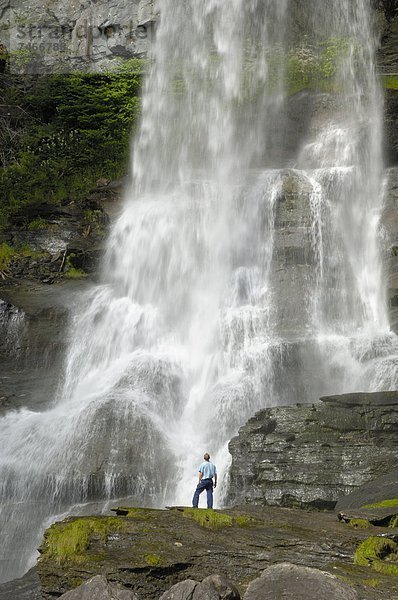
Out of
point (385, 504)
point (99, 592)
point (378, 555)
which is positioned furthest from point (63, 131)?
point (99, 592)

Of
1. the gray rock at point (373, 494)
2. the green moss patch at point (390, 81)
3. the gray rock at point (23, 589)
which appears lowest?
the gray rock at point (23, 589)

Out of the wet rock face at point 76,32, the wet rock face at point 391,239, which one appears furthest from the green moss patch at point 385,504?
the wet rock face at point 76,32

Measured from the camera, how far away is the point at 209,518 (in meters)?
7.95

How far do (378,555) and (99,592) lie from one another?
3.37 m

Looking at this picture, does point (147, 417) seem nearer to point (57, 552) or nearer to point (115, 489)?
point (115, 489)

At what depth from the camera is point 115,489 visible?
1299cm

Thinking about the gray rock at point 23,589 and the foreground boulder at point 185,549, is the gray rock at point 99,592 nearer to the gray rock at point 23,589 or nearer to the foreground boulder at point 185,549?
the foreground boulder at point 185,549

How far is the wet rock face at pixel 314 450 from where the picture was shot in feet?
37.0

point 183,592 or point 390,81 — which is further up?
point 390,81

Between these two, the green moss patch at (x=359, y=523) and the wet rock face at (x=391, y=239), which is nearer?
the green moss patch at (x=359, y=523)

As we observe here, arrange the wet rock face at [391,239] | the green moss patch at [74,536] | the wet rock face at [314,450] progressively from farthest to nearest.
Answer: the wet rock face at [391,239] → the wet rock face at [314,450] → the green moss patch at [74,536]

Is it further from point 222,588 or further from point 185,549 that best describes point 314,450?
point 222,588

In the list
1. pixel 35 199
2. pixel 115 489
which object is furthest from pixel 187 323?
pixel 35 199

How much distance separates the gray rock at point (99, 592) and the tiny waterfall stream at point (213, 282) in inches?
281
